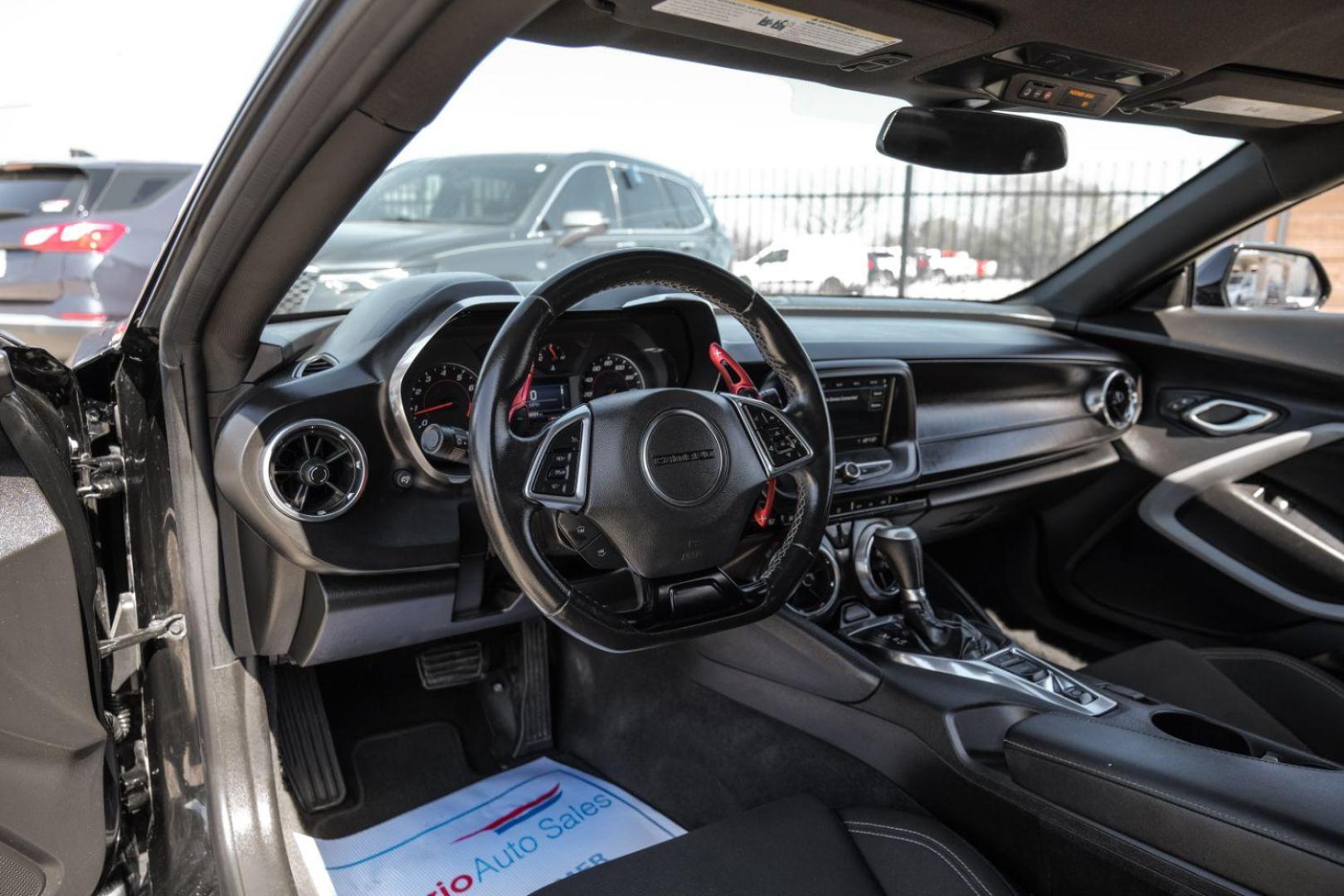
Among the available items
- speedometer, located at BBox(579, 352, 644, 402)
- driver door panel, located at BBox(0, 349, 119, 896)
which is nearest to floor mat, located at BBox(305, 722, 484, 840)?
driver door panel, located at BBox(0, 349, 119, 896)

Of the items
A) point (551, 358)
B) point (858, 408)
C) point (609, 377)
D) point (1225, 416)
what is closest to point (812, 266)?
point (858, 408)

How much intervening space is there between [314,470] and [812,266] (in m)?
2.19

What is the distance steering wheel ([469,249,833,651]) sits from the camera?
152 centimetres

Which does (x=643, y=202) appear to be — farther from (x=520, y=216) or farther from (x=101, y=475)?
(x=101, y=475)

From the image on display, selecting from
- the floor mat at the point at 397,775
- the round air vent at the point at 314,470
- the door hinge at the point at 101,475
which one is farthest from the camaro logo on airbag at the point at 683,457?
the floor mat at the point at 397,775

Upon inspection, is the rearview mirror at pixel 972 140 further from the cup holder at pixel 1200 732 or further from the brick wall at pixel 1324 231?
the brick wall at pixel 1324 231

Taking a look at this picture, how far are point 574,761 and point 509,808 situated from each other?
0.76ft

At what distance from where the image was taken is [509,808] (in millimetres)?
2406

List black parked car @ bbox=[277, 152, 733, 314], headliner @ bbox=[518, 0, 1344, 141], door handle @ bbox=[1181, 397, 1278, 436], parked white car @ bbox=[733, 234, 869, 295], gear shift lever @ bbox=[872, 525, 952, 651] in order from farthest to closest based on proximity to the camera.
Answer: black parked car @ bbox=[277, 152, 733, 314] → parked white car @ bbox=[733, 234, 869, 295] → door handle @ bbox=[1181, 397, 1278, 436] → gear shift lever @ bbox=[872, 525, 952, 651] → headliner @ bbox=[518, 0, 1344, 141]

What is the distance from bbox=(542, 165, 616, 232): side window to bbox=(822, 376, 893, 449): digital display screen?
313 cm

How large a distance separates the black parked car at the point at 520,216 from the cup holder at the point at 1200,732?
2.50m

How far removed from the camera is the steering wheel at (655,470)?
1.52m

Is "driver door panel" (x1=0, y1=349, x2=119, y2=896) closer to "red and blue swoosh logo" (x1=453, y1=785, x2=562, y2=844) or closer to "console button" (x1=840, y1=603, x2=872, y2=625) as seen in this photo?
"red and blue swoosh logo" (x1=453, y1=785, x2=562, y2=844)

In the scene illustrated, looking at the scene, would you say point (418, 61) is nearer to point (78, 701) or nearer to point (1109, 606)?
point (78, 701)
